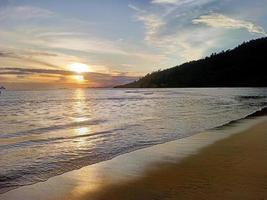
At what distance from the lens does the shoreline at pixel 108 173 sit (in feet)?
30.6

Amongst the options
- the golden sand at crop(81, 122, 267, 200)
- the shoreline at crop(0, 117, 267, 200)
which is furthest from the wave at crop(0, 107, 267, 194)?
the golden sand at crop(81, 122, 267, 200)

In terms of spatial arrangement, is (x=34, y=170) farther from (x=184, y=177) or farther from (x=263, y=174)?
(x=263, y=174)

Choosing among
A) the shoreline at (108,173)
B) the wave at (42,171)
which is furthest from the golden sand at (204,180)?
the wave at (42,171)

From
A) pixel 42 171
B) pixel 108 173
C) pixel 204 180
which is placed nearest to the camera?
pixel 204 180

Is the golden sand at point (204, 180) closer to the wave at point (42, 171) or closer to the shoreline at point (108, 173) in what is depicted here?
the shoreline at point (108, 173)

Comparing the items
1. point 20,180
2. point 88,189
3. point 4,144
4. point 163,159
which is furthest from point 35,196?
point 4,144

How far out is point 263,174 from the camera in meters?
10.0

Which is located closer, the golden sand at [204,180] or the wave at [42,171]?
the golden sand at [204,180]

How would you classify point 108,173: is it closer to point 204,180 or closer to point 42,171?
point 42,171

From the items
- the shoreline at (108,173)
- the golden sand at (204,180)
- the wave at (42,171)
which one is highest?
the golden sand at (204,180)

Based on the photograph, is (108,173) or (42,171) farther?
(42,171)

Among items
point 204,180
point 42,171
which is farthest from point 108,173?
point 204,180

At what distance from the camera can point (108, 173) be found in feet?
37.2

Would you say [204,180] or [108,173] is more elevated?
[204,180]
